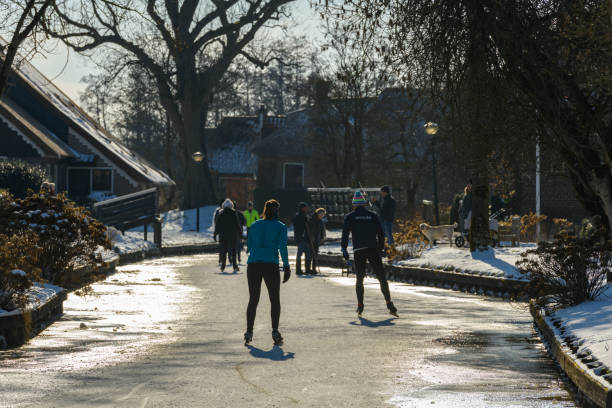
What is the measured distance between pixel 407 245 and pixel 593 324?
52.0 ft

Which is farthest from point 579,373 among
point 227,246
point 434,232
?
point 434,232

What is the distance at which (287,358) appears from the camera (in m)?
10.4

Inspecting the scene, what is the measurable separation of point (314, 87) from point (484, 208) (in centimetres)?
2755

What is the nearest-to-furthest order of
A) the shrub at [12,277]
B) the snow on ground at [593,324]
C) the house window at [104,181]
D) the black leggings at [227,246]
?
the snow on ground at [593,324] → the shrub at [12,277] → the black leggings at [227,246] → the house window at [104,181]

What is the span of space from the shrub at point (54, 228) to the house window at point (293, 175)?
179ft

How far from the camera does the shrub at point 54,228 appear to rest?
54.4ft

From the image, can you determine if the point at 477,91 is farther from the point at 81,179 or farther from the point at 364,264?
the point at 81,179

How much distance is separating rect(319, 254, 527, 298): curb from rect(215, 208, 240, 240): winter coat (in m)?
4.38

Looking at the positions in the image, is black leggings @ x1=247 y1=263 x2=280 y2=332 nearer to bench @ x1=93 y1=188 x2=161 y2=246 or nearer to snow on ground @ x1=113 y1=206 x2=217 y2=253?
snow on ground @ x1=113 y1=206 x2=217 y2=253

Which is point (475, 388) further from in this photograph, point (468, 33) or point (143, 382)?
→ point (468, 33)

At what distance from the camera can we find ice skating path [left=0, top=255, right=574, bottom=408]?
26.9ft

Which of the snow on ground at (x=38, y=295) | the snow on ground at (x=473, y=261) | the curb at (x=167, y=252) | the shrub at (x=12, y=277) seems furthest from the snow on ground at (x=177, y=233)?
the shrub at (x=12, y=277)

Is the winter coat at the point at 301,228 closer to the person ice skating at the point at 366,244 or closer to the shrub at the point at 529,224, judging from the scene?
the shrub at the point at 529,224

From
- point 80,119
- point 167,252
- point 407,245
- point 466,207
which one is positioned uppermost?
point 80,119
